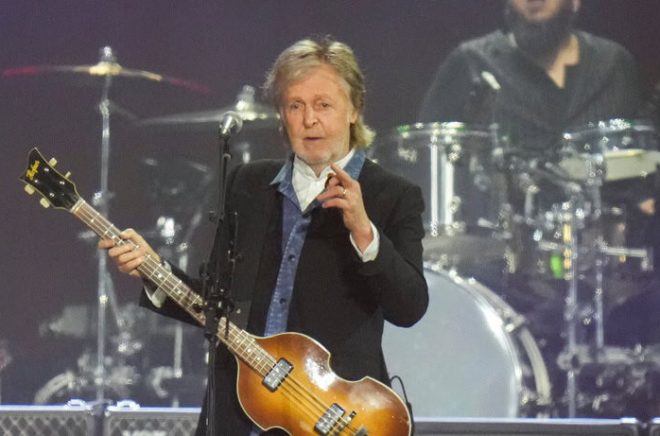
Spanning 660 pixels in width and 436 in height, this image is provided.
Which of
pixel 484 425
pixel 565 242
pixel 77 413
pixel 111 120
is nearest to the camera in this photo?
pixel 484 425

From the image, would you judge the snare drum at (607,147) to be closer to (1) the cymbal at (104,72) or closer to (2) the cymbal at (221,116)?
(2) the cymbal at (221,116)

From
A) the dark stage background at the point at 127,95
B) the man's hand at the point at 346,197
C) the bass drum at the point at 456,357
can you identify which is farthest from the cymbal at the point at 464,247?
the man's hand at the point at 346,197

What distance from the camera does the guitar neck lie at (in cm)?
231

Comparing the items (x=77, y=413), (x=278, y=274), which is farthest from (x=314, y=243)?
(x=77, y=413)

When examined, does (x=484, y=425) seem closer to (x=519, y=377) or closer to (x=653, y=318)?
(x=519, y=377)

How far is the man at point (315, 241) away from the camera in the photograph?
232 cm

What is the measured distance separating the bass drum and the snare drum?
105cm

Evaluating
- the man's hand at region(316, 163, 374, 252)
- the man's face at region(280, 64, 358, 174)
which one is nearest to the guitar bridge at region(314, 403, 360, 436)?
the man's hand at region(316, 163, 374, 252)

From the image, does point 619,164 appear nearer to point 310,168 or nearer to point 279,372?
point 310,168

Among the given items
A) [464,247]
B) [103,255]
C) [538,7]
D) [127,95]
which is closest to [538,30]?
[538,7]

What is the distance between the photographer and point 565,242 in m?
5.48

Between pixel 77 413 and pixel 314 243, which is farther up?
pixel 314 243

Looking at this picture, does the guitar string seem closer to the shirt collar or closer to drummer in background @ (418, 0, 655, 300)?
the shirt collar

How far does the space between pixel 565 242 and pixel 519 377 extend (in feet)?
3.04
